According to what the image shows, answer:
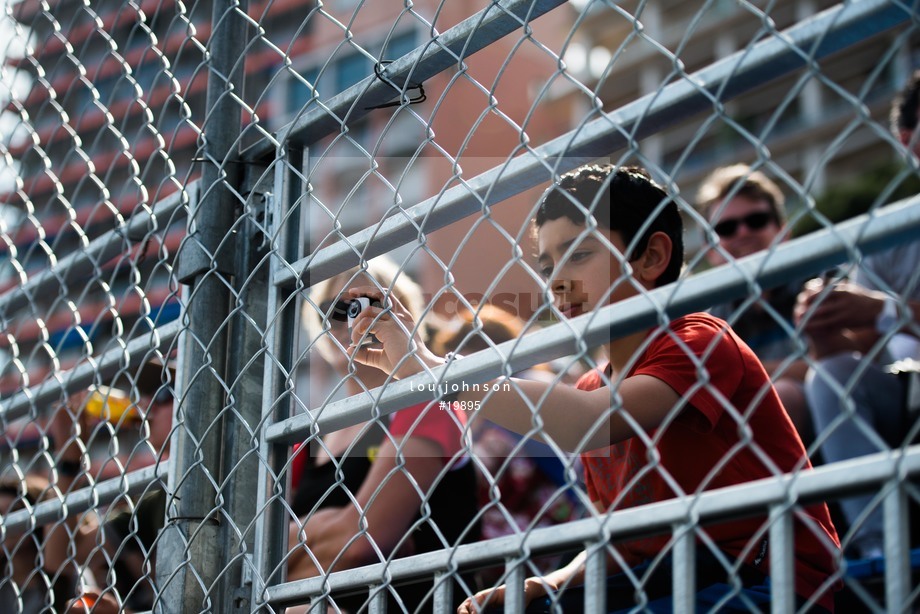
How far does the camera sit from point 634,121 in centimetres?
152

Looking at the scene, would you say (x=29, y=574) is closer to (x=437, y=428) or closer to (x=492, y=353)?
(x=437, y=428)

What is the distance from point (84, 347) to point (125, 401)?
120 cm

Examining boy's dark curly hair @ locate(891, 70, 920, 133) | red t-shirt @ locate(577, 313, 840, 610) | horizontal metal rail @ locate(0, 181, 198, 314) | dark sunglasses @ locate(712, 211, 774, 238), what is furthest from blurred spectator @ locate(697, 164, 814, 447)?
horizontal metal rail @ locate(0, 181, 198, 314)

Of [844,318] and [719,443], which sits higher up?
[844,318]

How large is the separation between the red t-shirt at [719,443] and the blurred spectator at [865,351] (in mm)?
1203

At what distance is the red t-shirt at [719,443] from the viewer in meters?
1.83

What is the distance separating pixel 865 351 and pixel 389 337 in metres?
2.02

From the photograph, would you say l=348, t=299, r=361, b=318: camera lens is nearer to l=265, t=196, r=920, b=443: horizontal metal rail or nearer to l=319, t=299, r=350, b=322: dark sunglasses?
A: l=319, t=299, r=350, b=322: dark sunglasses

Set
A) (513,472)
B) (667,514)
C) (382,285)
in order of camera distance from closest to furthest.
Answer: (667,514), (382,285), (513,472)

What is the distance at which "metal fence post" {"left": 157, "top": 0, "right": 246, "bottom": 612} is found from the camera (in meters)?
2.08

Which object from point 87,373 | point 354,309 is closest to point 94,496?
point 87,373

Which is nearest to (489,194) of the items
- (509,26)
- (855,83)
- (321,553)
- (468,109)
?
(509,26)

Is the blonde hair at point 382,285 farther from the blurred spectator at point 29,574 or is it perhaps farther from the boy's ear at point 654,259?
the blurred spectator at point 29,574

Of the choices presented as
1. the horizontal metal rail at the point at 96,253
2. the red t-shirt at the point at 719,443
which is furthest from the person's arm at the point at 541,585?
the horizontal metal rail at the point at 96,253
